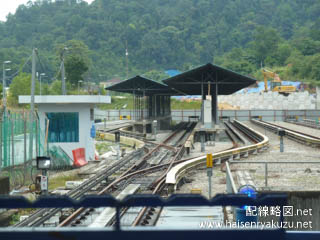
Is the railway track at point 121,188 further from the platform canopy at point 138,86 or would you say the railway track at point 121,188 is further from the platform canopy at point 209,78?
the platform canopy at point 138,86

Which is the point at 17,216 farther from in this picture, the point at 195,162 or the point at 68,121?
the point at 68,121

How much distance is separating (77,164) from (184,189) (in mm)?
8616

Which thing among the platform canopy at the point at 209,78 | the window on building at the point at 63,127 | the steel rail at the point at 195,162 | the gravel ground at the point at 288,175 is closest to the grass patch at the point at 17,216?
the steel rail at the point at 195,162

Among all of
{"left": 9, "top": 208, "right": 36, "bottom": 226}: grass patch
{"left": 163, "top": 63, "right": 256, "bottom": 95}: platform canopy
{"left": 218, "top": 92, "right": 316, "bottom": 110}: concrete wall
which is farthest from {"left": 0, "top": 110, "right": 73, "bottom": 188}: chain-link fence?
{"left": 218, "top": 92, "right": 316, "bottom": 110}: concrete wall

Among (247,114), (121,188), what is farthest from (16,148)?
(247,114)

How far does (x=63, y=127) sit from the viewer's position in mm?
24812

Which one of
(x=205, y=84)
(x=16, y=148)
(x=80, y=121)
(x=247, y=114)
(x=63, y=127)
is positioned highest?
(x=205, y=84)

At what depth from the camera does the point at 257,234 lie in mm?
3957

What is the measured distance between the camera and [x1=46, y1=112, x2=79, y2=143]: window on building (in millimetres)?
24688

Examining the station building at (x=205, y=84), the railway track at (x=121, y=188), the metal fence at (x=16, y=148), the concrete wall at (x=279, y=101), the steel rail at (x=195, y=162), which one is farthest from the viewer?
the concrete wall at (x=279, y=101)

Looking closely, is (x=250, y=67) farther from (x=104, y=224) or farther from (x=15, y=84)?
(x=104, y=224)

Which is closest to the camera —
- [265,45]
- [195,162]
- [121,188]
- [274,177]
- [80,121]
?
[121,188]

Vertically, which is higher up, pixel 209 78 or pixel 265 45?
pixel 265 45

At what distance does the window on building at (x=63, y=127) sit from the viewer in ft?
81.0
